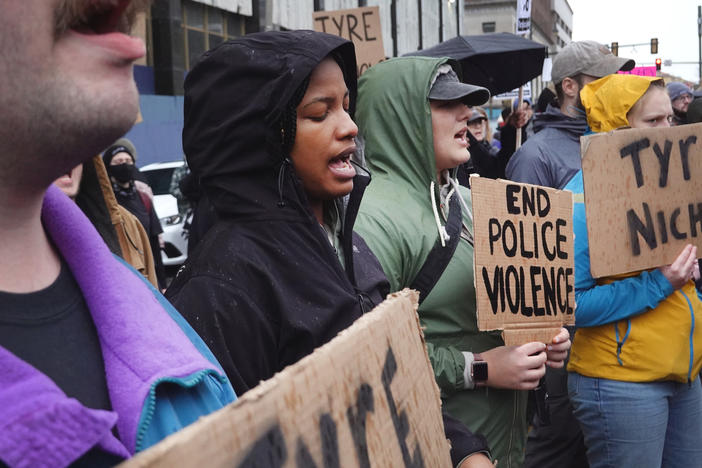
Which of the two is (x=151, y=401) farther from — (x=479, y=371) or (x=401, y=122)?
(x=401, y=122)

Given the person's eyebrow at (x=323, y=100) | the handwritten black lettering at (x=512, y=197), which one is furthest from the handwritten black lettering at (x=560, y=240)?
the person's eyebrow at (x=323, y=100)

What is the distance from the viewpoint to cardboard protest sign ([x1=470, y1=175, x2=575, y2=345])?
7.80ft

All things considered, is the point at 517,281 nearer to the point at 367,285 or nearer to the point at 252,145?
the point at 367,285

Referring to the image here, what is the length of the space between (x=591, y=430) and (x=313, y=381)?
2438mm

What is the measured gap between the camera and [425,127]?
9.04 ft

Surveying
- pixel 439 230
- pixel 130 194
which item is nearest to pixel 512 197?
pixel 439 230

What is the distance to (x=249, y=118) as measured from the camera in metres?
1.84

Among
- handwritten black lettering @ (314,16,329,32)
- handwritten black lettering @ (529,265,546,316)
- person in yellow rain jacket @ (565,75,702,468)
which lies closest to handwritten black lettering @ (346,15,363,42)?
handwritten black lettering @ (314,16,329,32)

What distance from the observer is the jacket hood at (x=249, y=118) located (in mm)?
1833

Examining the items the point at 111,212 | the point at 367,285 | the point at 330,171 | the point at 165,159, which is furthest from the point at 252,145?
the point at 165,159

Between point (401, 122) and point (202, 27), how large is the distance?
1728cm

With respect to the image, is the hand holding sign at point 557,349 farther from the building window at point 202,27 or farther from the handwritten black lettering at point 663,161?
the building window at point 202,27

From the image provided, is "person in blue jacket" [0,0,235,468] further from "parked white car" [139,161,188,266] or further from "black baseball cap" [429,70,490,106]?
"parked white car" [139,161,188,266]

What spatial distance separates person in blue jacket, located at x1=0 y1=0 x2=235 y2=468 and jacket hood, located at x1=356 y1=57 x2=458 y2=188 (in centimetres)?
170
